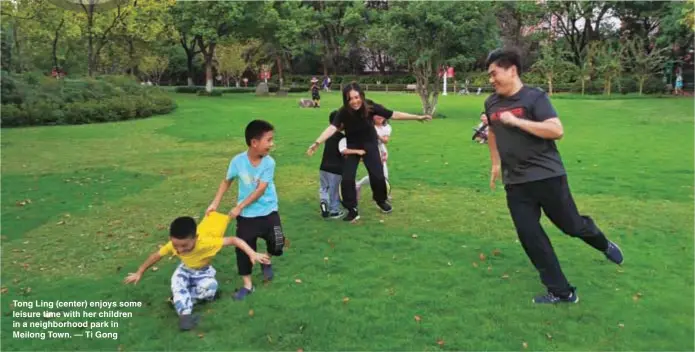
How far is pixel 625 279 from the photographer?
493 cm

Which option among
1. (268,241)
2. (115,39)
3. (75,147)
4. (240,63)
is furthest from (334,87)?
(268,241)

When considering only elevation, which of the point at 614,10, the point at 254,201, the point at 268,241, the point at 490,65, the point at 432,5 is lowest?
the point at 268,241

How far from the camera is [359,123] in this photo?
6551mm

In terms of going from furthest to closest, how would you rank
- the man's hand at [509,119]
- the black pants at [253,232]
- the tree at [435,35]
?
the tree at [435,35], the black pants at [253,232], the man's hand at [509,119]

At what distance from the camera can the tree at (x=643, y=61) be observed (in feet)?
122

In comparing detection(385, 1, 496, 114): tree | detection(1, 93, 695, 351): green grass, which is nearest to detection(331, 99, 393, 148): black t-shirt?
detection(1, 93, 695, 351): green grass

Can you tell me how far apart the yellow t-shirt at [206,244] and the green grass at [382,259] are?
1.25 ft

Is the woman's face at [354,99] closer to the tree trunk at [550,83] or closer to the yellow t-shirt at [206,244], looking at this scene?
the yellow t-shirt at [206,244]

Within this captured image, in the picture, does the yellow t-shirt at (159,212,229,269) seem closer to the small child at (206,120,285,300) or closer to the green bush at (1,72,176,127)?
the small child at (206,120,285,300)

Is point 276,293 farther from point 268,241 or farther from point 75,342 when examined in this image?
point 75,342

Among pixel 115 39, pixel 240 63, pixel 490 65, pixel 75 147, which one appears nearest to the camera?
pixel 490 65

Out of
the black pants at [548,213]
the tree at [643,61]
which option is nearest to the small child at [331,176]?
the black pants at [548,213]

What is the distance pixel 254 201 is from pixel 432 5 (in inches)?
696

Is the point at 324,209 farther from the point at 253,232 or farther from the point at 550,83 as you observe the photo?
the point at 550,83
